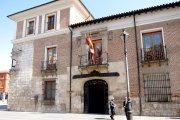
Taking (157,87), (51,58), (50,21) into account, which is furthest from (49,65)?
(157,87)

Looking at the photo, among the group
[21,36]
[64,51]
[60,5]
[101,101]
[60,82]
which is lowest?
[101,101]

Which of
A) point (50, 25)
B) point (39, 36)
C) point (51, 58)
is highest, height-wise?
point (50, 25)

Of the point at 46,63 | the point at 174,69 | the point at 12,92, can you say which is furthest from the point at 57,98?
the point at 174,69

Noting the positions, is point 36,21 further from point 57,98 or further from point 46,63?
point 57,98

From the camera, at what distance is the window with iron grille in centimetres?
1221

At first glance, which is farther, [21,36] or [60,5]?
[21,36]

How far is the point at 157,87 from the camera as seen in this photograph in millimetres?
12523

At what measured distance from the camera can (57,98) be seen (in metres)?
15.4

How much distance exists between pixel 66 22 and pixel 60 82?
5.39 m

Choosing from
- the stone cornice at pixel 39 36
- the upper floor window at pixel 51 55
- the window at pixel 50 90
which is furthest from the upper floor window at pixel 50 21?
the window at pixel 50 90

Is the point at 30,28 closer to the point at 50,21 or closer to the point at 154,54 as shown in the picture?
the point at 50,21

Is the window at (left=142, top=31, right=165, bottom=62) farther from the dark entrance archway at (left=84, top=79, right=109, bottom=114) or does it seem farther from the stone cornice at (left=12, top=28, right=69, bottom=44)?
the stone cornice at (left=12, top=28, right=69, bottom=44)

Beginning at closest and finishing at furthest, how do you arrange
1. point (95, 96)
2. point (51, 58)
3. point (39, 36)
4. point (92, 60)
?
point (92, 60) < point (95, 96) < point (51, 58) < point (39, 36)

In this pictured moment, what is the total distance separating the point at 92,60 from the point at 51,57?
4.22 meters
